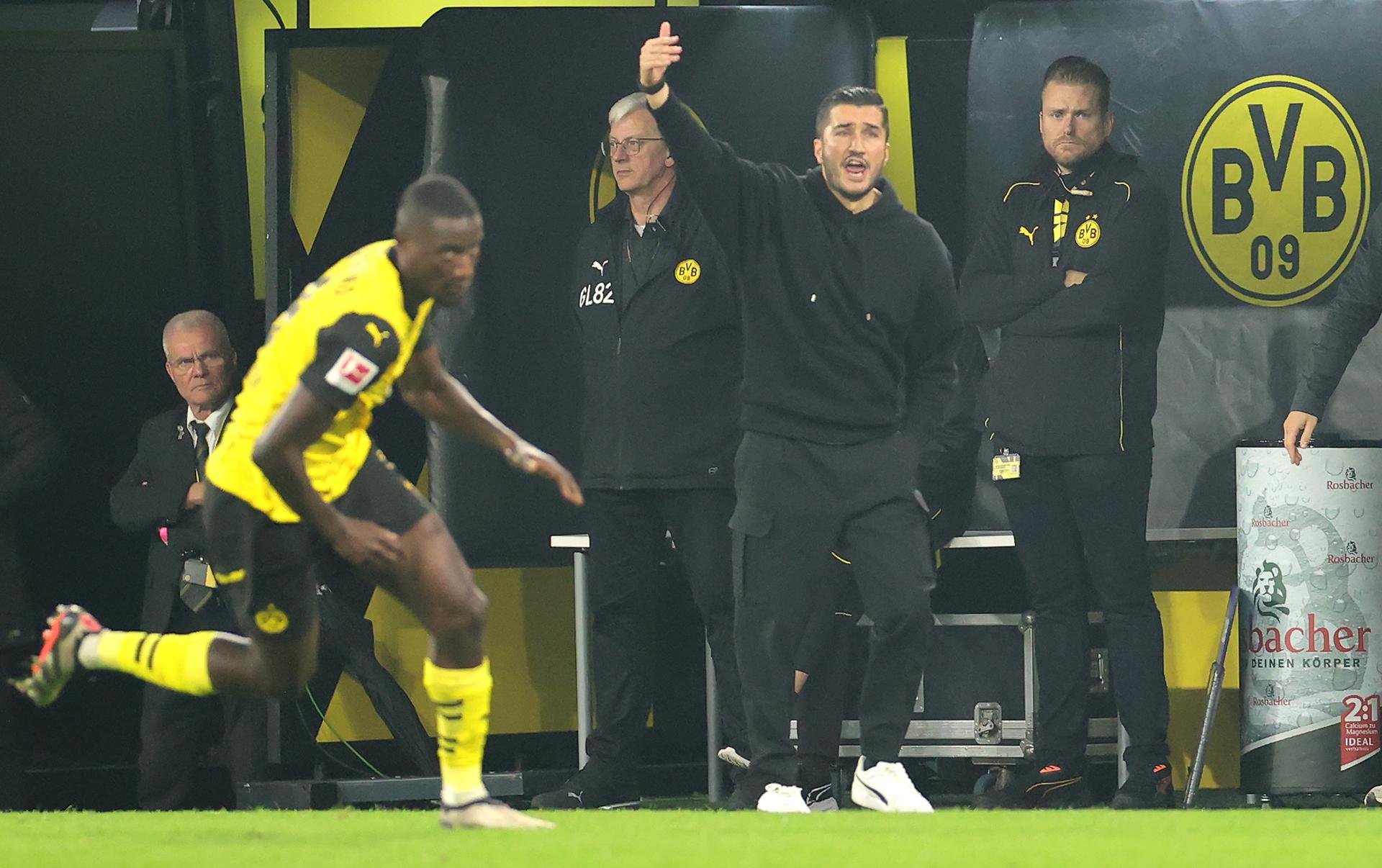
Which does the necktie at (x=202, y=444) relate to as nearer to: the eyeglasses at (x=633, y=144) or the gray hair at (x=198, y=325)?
the gray hair at (x=198, y=325)

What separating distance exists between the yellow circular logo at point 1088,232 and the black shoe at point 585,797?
7.55ft

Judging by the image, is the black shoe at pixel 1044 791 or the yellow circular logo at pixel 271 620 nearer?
the yellow circular logo at pixel 271 620

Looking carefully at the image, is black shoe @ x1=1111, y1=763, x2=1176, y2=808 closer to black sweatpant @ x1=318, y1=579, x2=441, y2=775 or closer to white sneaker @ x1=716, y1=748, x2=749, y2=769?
white sneaker @ x1=716, y1=748, x2=749, y2=769

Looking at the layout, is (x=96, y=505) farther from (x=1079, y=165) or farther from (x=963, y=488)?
(x=1079, y=165)

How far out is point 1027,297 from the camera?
645 cm

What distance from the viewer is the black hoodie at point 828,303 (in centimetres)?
591

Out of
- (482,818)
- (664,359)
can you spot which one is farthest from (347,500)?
(664,359)

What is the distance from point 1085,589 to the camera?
6398mm

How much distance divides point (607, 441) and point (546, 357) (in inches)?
25.1

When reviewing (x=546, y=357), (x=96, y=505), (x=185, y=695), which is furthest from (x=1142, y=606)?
(x=96, y=505)

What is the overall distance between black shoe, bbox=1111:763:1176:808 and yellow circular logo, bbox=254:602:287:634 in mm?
2694

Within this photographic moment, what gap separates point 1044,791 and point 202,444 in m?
3.08

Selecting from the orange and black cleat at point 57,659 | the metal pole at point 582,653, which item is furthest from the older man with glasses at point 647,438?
the orange and black cleat at point 57,659

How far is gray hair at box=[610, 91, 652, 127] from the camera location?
21.7ft
